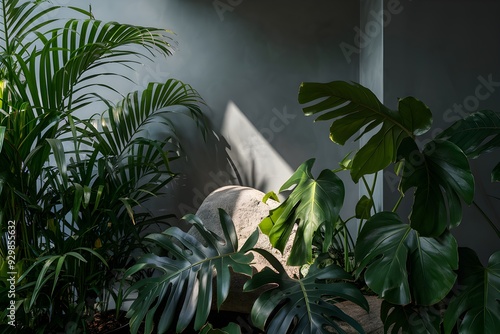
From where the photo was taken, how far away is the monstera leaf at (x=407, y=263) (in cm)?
194

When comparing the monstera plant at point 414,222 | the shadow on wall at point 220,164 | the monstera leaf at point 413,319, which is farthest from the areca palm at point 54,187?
the monstera leaf at point 413,319

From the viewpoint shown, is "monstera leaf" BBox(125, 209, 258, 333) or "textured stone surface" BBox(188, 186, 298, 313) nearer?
"monstera leaf" BBox(125, 209, 258, 333)

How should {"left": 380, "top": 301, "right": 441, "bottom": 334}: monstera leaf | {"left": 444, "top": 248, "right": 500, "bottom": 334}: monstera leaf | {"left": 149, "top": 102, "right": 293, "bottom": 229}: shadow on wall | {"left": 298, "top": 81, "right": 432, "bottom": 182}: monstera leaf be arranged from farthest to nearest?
1. {"left": 149, "top": 102, "right": 293, "bottom": 229}: shadow on wall
2. {"left": 298, "top": 81, "right": 432, "bottom": 182}: monstera leaf
3. {"left": 380, "top": 301, "right": 441, "bottom": 334}: monstera leaf
4. {"left": 444, "top": 248, "right": 500, "bottom": 334}: monstera leaf

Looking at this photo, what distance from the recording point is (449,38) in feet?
10.3

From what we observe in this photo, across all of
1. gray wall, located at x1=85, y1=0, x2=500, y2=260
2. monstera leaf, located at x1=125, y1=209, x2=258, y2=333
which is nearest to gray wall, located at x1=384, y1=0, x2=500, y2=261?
gray wall, located at x1=85, y1=0, x2=500, y2=260

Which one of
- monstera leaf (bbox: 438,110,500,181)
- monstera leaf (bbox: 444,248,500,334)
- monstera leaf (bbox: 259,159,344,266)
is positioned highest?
monstera leaf (bbox: 259,159,344,266)

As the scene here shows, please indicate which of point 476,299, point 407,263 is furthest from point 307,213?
point 476,299

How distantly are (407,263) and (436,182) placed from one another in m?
0.32

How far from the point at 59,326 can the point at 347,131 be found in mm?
1567

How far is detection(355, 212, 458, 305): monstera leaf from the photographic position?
6.36 ft

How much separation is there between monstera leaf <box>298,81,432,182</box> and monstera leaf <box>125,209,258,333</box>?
1.89 ft

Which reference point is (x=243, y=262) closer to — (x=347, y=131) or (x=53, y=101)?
(x=347, y=131)

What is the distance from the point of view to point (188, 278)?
2234 mm

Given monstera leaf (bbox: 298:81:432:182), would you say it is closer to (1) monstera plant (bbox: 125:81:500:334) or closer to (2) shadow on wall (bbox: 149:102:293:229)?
(1) monstera plant (bbox: 125:81:500:334)
